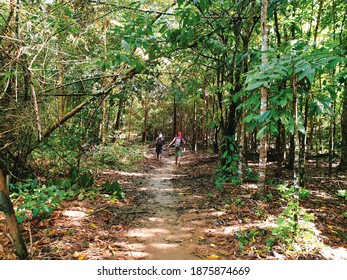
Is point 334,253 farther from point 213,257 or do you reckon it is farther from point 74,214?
point 74,214

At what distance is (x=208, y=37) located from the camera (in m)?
6.58

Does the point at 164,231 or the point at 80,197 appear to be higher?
the point at 80,197

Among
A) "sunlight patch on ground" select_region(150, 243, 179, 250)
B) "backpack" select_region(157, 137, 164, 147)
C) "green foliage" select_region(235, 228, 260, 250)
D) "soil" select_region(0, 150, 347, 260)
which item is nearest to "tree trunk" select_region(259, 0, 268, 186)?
"soil" select_region(0, 150, 347, 260)

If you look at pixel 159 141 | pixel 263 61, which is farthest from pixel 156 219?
pixel 159 141

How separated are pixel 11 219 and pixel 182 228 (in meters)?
2.94

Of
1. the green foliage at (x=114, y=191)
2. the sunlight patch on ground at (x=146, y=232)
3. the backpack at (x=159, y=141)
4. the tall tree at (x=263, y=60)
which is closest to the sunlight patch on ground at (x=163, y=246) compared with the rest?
the sunlight patch on ground at (x=146, y=232)

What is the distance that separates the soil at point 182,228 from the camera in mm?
3545

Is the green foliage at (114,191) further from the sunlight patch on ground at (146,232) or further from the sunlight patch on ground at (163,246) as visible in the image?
the sunlight patch on ground at (163,246)

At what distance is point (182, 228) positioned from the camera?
4633 millimetres

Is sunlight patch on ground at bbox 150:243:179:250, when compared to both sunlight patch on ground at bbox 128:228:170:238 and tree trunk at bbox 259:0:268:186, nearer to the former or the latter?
sunlight patch on ground at bbox 128:228:170:238

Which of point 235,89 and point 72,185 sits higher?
point 235,89

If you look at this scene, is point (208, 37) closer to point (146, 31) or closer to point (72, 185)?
point (146, 31)
